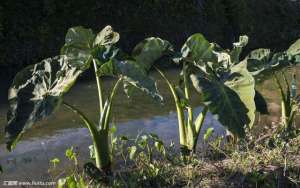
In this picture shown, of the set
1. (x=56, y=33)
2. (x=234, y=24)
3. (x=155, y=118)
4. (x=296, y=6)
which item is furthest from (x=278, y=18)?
(x=155, y=118)

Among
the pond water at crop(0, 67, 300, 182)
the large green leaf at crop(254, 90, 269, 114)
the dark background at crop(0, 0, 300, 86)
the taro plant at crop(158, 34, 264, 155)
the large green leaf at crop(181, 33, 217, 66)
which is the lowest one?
the pond water at crop(0, 67, 300, 182)

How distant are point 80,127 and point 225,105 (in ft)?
9.29

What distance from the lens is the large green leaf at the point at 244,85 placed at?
13.2 ft

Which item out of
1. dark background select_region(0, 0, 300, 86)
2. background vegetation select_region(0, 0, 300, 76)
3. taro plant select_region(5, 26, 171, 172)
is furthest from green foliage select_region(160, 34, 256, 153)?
background vegetation select_region(0, 0, 300, 76)

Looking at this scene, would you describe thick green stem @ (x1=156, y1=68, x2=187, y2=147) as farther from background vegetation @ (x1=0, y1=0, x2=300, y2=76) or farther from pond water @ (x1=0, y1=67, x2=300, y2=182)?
background vegetation @ (x1=0, y1=0, x2=300, y2=76)

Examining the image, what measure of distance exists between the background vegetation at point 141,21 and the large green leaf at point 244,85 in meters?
6.31

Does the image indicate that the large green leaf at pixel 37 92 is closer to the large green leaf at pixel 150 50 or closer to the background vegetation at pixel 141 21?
the large green leaf at pixel 150 50

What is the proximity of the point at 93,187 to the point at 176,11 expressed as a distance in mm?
9471

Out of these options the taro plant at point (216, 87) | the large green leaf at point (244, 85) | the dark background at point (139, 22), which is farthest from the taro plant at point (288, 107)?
the dark background at point (139, 22)

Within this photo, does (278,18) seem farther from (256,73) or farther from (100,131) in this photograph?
(100,131)

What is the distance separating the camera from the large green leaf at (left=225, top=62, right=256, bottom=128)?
13.2 ft

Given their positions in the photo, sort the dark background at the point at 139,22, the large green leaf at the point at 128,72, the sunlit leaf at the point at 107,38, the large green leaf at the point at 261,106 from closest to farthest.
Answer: the large green leaf at the point at 128,72
the sunlit leaf at the point at 107,38
the large green leaf at the point at 261,106
the dark background at the point at 139,22

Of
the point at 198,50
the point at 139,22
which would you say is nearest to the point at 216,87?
the point at 198,50

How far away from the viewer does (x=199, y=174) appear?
4059 mm
